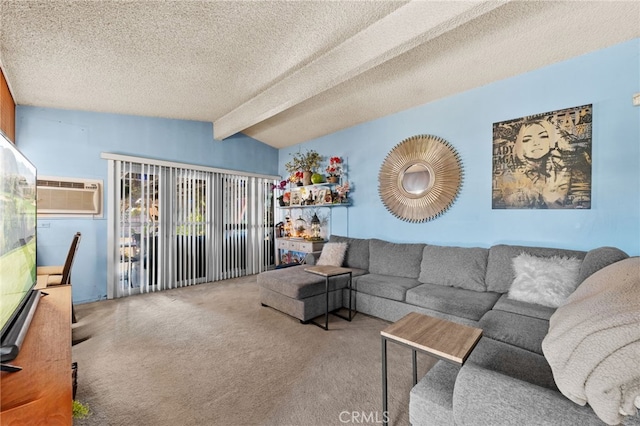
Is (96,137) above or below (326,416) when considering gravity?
above

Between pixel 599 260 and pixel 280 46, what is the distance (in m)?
3.03

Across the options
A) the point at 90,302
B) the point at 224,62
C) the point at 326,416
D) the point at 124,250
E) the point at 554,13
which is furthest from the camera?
the point at 124,250

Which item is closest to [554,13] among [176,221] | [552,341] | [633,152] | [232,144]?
[633,152]

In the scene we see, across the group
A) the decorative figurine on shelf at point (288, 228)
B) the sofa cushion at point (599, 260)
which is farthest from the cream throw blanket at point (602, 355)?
the decorative figurine on shelf at point (288, 228)

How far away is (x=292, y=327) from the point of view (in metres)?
2.68

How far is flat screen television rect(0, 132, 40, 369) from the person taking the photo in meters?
0.99

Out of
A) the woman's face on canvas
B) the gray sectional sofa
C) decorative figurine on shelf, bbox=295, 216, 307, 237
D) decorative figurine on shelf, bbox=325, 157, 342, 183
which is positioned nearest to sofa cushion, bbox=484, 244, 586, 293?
the gray sectional sofa

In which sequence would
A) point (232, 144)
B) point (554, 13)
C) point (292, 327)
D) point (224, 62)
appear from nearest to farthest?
point (554, 13) → point (224, 62) → point (292, 327) → point (232, 144)

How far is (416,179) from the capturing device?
11.0 ft

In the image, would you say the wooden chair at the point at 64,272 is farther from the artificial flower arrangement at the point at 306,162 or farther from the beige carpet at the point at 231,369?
the artificial flower arrangement at the point at 306,162

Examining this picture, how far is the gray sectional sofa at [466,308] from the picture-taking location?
0.92 m

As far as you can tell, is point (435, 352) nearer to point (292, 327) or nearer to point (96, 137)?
point (292, 327)

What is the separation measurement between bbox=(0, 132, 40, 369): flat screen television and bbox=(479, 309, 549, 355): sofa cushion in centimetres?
242

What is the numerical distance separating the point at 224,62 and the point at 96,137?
2339 mm
